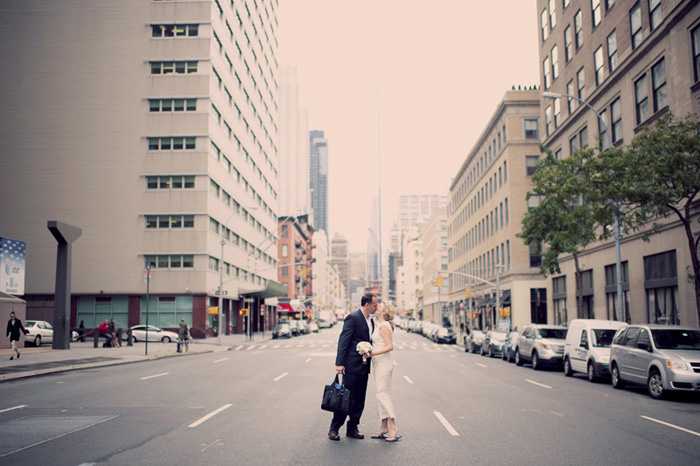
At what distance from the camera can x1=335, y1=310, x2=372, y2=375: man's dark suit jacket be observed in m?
8.34

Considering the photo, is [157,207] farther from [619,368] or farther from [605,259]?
[619,368]

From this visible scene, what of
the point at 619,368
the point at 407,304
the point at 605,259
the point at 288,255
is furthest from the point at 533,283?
the point at 407,304

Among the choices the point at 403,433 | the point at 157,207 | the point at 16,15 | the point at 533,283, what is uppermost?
the point at 16,15

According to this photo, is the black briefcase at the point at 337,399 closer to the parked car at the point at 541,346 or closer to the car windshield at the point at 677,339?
the car windshield at the point at 677,339

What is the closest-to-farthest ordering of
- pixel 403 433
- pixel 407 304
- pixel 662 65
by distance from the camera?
pixel 403 433, pixel 662 65, pixel 407 304

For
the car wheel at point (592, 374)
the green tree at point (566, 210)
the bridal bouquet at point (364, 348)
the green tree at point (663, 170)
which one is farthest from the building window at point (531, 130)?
the bridal bouquet at point (364, 348)

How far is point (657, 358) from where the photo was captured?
568 inches

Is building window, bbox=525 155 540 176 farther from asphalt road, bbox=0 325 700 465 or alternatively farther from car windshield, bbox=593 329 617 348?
asphalt road, bbox=0 325 700 465

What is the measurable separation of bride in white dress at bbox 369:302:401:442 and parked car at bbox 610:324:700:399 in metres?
8.40

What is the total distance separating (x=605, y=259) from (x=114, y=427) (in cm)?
3027

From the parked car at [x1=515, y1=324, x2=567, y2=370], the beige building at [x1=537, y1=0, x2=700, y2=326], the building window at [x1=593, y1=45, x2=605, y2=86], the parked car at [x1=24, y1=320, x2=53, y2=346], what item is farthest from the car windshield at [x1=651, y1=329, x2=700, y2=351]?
the parked car at [x1=24, y1=320, x2=53, y2=346]

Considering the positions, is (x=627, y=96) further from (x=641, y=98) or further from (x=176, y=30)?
(x=176, y=30)

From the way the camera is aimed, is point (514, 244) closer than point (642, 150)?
No

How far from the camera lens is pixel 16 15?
177 feet
